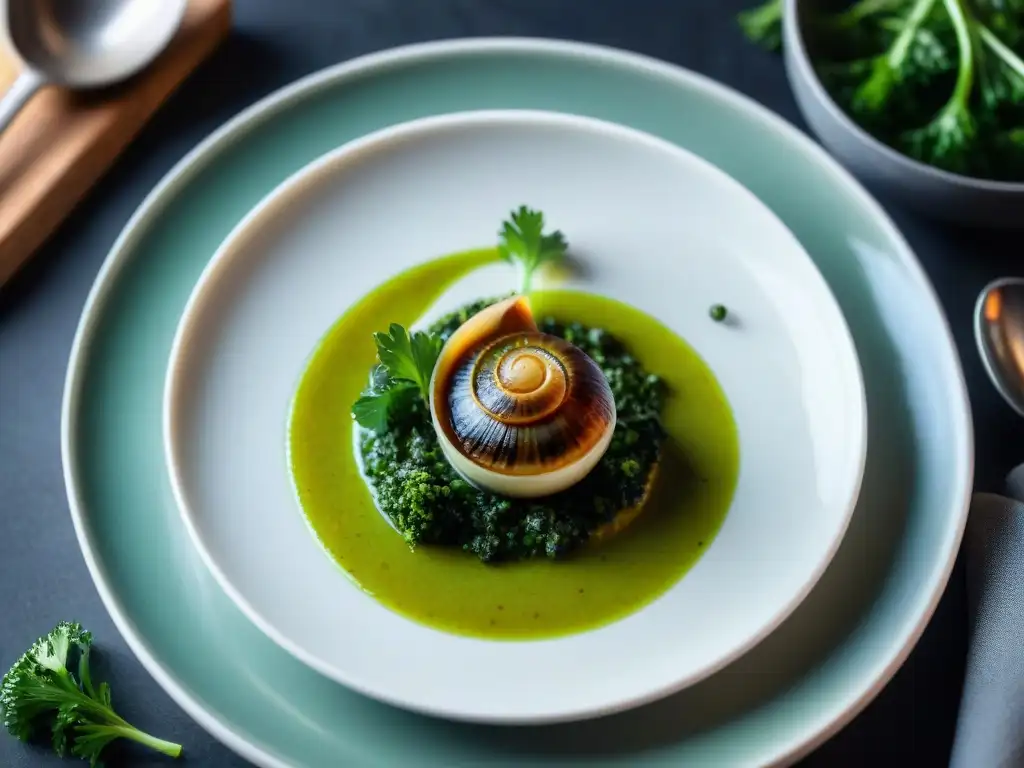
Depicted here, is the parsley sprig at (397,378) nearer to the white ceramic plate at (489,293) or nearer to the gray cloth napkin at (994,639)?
the white ceramic plate at (489,293)

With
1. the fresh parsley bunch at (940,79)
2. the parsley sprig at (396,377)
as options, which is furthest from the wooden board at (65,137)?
the fresh parsley bunch at (940,79)

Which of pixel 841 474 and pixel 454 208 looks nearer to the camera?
pixel 841 474

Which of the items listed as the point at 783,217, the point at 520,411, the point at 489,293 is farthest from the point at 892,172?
the point at 520,411

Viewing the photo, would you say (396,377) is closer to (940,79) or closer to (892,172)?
(892,172)

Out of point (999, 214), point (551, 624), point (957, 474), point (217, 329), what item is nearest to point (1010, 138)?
point (999, 214)

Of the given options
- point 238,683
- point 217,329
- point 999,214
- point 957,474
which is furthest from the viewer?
point 999,214

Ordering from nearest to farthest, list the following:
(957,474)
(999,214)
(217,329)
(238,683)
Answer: (238,683), (957,474), (217,329), (999,214)

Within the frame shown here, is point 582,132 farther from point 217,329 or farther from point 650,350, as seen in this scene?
point 217,329
